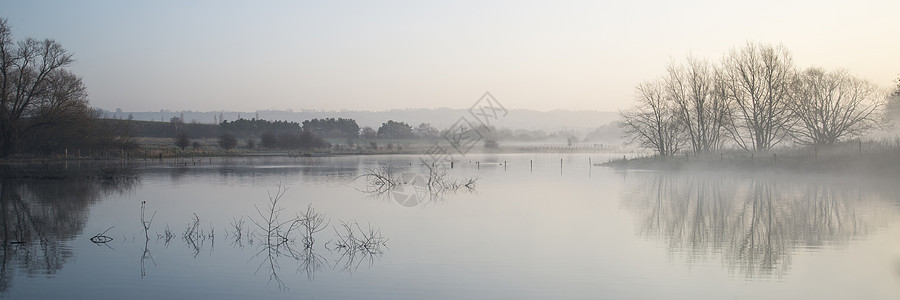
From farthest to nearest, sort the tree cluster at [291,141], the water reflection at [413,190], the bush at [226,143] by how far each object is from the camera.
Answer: the tree cluster at [291,141], the bush at [226,143], the water reflection at [413,190]

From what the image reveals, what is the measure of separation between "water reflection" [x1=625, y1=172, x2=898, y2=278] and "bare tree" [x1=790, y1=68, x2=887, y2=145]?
1268 centimetres

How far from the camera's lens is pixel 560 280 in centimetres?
988

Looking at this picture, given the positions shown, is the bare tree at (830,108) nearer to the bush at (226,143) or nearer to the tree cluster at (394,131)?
the bush at (226,143)

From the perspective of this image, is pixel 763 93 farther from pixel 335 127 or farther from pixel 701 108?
pixel 335 127

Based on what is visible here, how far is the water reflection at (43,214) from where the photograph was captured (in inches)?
424

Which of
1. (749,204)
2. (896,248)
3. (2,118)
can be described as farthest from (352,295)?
(2,118)

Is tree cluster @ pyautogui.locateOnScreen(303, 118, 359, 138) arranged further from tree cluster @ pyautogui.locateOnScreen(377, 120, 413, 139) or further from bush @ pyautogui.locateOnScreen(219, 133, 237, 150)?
bush @ pyautogui.locateOnScreen(219, 133, 237, 150)

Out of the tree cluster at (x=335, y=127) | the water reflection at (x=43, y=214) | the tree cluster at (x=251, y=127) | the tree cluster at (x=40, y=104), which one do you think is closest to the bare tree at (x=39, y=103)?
the tree cluster at (x=40, y=104)

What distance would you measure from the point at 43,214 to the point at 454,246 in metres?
11.9

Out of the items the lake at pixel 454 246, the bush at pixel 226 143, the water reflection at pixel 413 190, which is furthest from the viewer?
the bush at pixel 226 143

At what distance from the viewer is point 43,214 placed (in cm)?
1734

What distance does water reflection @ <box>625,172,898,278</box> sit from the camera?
39.8ft

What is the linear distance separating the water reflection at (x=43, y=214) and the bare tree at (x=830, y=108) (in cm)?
3917

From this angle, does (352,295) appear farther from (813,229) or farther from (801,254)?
(813,229)
